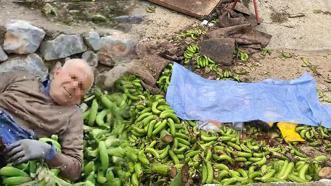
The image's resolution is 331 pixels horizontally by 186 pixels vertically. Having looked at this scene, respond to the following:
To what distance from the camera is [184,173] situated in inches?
164

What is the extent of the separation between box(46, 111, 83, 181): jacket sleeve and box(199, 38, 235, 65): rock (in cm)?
259

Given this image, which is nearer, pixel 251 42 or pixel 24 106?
pixel 24 106

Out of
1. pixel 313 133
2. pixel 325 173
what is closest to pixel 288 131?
pixel 313 133

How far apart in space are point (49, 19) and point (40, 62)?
51cm

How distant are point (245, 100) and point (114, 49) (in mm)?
1451

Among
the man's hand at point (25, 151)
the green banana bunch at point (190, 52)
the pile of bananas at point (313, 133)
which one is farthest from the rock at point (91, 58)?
the man's hand at point (25, 151)

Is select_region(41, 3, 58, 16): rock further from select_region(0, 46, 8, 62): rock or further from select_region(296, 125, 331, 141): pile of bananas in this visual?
select_region(296, 125, 331, 141): pile of bananas

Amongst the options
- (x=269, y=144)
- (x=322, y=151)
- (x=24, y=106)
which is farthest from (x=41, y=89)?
(x=322, y=151)

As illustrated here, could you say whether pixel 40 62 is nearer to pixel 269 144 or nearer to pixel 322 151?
pixel 269 144

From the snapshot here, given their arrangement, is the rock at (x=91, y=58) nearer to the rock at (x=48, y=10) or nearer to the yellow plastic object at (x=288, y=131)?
the rock at (x=48, y=10)

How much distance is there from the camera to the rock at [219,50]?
664 centimetres

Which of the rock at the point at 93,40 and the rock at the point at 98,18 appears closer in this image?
the rock at the point at 93,40

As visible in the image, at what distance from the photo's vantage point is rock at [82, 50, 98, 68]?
6.09 metres

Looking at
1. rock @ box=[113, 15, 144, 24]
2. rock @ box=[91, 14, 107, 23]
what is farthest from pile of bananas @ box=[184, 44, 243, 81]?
rock @ box=[91, 14, 107, 23]
